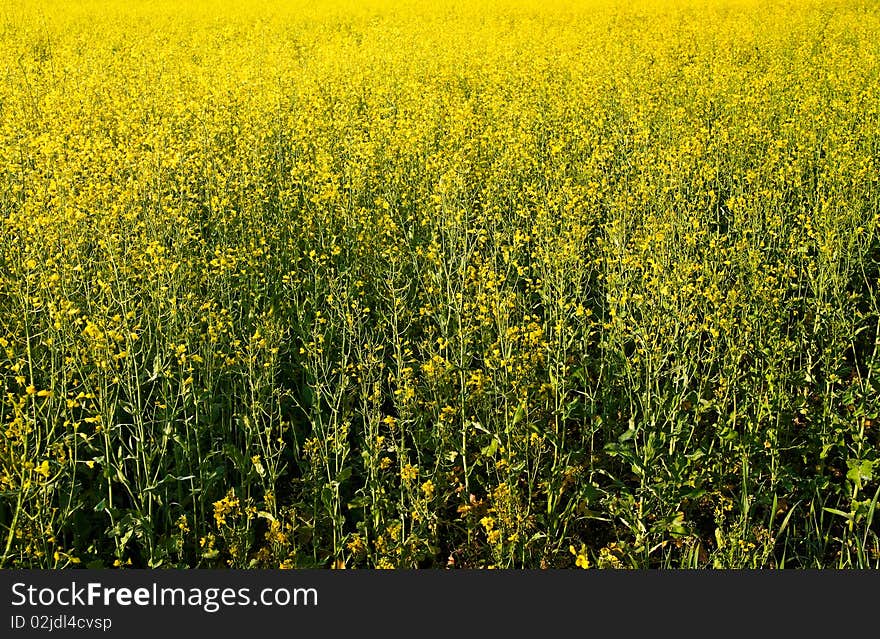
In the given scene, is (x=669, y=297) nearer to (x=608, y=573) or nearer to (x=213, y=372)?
(x=608, y=573)

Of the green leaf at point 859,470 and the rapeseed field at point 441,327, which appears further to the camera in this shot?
the rapeseed field at point 441,327

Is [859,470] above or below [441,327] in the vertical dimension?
below

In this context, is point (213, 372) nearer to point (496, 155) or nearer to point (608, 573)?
point (608, 573)

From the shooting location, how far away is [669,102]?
8469 millimetres

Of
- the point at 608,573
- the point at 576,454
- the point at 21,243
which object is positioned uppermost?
the point at 21,243

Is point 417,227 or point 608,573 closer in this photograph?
point 608,573

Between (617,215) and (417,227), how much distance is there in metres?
1.28

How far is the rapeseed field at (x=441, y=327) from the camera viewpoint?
9.77 feet

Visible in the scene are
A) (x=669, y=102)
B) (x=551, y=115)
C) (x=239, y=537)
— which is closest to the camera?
(x=239, y=537)

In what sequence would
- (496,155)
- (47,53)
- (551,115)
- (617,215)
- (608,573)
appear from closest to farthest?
(608,573) < (617,215) < (496,155) < (551,115) < (47,53)

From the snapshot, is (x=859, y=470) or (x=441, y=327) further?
(x=441, y=327)

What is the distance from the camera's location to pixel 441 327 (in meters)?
3.82

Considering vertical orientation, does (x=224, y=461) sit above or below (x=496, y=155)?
below

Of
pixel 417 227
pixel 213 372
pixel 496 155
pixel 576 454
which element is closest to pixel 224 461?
pixel 213 372
